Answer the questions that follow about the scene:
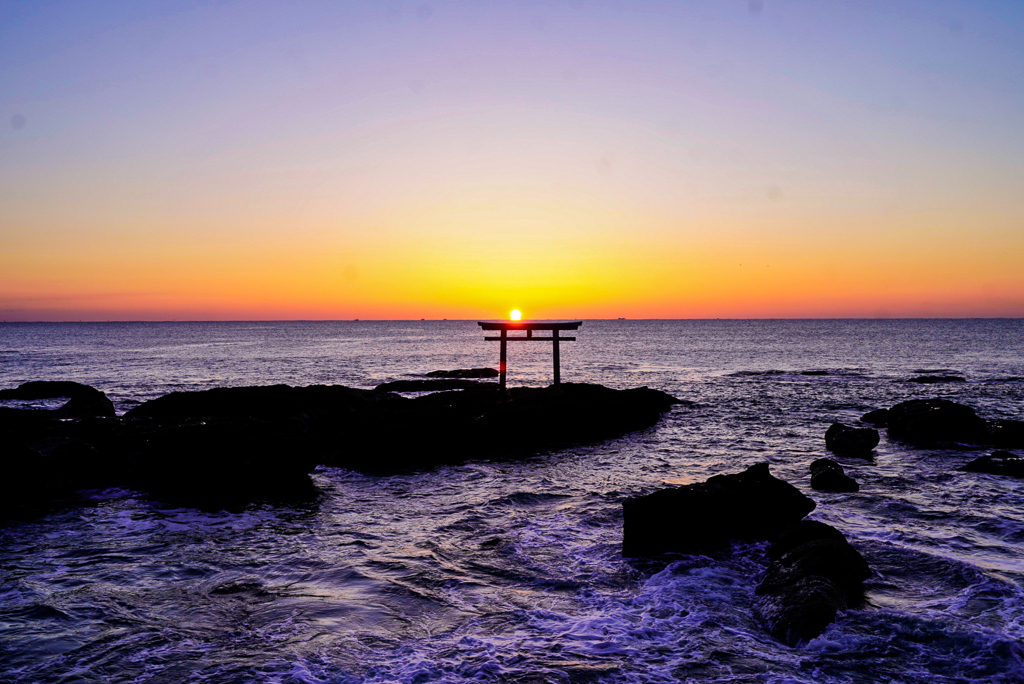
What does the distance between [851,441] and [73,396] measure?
92.2 ft

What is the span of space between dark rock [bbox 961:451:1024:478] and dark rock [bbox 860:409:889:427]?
312 inches

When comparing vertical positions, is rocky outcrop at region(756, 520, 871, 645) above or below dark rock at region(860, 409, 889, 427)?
above

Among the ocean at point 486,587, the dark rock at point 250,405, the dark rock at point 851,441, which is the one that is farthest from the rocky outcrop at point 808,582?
the dark rock at point 250,405

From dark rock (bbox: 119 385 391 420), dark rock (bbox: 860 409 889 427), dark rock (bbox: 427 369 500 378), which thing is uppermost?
dark rock (bbox: 119 385 391 420)

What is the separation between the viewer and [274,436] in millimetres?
14102

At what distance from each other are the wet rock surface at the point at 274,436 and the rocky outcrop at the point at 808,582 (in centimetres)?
955

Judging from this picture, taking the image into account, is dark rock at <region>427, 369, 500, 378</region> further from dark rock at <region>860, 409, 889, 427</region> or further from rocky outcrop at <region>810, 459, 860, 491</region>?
rocky outcrop at <region>810, 459, 860, 491</region>

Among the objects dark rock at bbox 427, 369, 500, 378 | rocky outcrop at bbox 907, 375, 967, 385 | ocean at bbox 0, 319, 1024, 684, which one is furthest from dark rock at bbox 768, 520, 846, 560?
rocky outcrop at bbox 907, 375, 967, 385

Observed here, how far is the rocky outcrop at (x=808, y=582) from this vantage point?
22.7 feet

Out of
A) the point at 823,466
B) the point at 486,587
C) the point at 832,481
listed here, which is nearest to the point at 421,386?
the point at 823,466

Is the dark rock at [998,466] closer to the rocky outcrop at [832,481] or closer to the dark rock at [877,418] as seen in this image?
the rocky outcrop at [832,481]

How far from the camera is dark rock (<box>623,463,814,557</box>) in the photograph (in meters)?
9.66

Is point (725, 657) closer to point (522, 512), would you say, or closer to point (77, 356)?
point (522, 512)

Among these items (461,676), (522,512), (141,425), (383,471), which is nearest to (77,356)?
(141,425)
